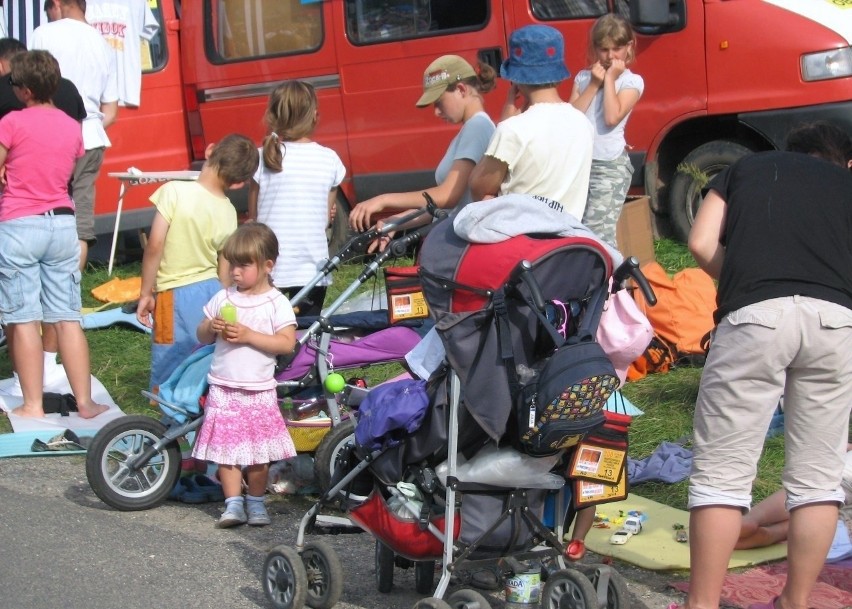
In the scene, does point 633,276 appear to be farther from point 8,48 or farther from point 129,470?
point 8,48

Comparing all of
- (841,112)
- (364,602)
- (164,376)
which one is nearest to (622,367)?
(364,602)

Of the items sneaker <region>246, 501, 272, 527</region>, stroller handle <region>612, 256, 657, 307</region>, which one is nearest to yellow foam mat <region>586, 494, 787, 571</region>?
stroller handle <region>612, 256, 657, 307</region>

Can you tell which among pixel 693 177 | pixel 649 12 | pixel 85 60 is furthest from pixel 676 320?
pixel 85 60

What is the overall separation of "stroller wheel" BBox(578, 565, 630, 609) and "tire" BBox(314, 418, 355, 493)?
5.22 feet

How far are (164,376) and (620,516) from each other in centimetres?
236

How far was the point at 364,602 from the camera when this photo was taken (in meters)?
4.67

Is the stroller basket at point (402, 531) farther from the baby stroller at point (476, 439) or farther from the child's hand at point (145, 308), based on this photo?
the child's hand at point (145, 308)

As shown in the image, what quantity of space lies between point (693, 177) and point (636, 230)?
0.90 m

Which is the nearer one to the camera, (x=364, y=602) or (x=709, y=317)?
(x=364, y=602)

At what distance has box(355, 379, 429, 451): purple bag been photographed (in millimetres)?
4242

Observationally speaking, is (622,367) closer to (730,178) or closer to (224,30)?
(730,178)

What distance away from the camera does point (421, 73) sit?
9602 mm

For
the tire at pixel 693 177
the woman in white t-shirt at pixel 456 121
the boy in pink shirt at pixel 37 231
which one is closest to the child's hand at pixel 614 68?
the woman in white t-shirt at pixel 456 121

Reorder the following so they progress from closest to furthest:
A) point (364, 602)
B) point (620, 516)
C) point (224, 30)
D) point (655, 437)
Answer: point (364, 602) → point (620, 516) → point (655, 437) → point (224, 30)
